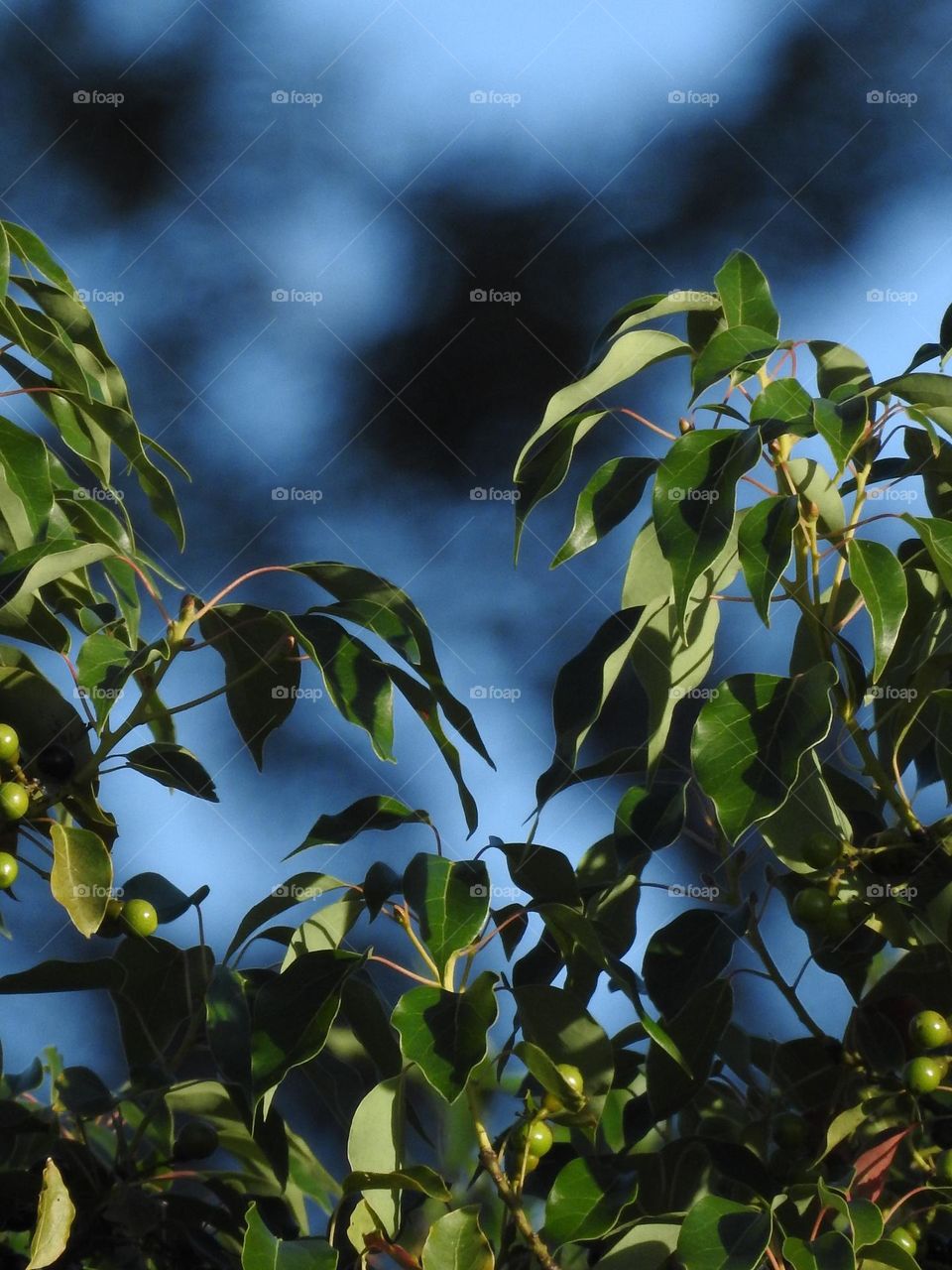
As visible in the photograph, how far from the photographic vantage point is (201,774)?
101cm

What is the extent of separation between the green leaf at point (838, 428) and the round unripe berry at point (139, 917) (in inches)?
22.0

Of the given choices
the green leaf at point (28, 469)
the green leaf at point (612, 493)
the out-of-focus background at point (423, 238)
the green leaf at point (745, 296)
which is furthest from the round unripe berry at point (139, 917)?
the green leaf at point (745, 296)

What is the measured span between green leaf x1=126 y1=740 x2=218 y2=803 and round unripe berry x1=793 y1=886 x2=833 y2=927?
0.43m

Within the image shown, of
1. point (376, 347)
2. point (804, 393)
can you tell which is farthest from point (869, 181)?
point (804, 393)

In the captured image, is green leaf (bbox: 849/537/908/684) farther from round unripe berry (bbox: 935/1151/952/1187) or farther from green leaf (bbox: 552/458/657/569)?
round unripe berry (bbox: 935/1151/952/1187)

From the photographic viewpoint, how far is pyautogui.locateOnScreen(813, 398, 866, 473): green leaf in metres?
0.82

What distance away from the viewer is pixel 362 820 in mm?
975

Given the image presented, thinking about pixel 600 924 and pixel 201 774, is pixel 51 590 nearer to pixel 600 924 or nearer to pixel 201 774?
pixel 201 774

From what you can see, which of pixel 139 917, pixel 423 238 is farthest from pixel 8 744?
pixel 423 238

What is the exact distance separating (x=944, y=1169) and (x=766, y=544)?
409 millimetres

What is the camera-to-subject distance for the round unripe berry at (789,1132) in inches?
37.0

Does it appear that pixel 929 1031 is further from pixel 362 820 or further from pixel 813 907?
pixel 362 820

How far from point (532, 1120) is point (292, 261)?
3.42 ft

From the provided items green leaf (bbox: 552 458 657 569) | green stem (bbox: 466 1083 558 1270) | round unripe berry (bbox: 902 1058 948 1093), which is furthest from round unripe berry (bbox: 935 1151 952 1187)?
green leaf (bbox: 552 458 657 569)
